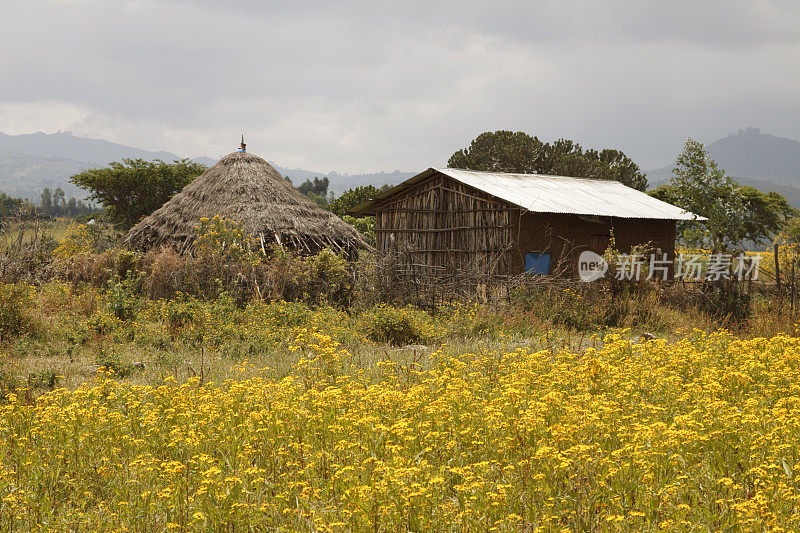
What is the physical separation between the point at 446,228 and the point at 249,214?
650 centimetres

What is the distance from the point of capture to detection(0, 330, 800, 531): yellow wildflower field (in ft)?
11.1

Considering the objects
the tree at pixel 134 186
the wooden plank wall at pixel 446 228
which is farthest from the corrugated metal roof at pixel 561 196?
the tree at pixel 134 186

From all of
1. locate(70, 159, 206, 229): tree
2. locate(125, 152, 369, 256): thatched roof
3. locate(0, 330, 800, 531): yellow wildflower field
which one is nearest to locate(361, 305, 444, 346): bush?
locate(0, 330, 800, 531): yellow wildflower field

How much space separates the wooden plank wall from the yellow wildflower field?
33.5 feet

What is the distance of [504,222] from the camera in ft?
55.5

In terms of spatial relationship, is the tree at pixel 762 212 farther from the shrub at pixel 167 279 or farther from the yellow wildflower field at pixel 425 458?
the yellow wildflower field at pixel 425 458

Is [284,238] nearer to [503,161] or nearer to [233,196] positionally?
[233,196]

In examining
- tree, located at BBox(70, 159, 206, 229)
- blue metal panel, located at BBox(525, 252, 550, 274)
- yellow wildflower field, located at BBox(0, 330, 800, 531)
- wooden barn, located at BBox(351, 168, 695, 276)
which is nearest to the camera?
yellow wildflower field, located at BBox(0, 330, 800, 531)

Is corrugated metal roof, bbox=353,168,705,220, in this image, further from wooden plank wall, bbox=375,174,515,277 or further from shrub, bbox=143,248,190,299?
shrub, bbox=143,248,190,299

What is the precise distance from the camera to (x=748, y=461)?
4016 mm

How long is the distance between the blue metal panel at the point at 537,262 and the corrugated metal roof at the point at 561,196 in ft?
4.65

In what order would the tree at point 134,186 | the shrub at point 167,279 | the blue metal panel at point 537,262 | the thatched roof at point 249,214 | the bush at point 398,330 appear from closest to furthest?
the bush at point 398,330
the shrub at point 167,279
the blue metal panel at point 537,262
the thatched roof at point 249,214
the tree at point 134,186

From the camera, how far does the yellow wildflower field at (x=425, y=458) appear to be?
338 cm

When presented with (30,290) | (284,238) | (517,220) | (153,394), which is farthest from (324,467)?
(284,238)
